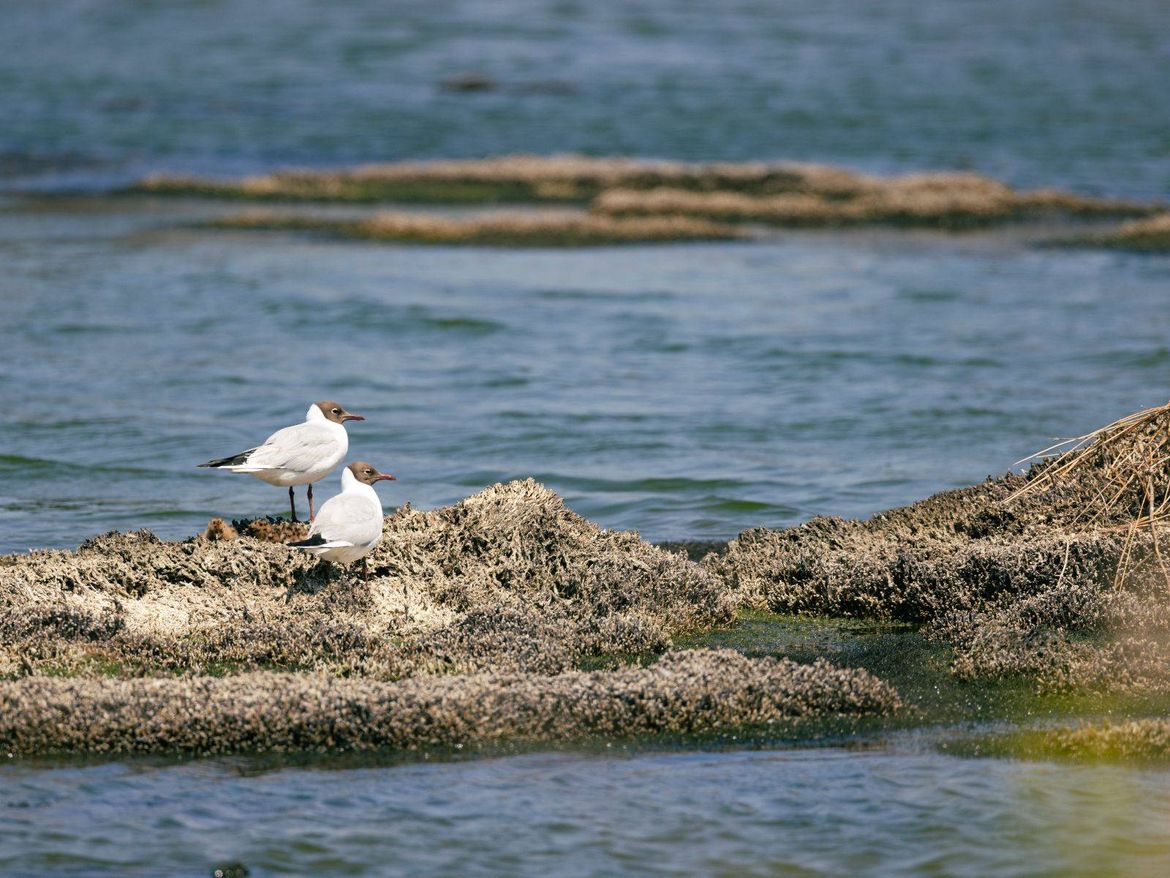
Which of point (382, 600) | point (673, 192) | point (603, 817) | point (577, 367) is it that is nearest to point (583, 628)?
point (382, 600)

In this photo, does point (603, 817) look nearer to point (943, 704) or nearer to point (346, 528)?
point (943, 704)

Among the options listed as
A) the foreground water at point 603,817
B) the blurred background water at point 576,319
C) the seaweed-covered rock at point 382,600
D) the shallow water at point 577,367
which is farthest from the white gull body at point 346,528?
the blurred background water at point 576,319

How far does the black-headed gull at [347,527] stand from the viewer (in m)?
9.87

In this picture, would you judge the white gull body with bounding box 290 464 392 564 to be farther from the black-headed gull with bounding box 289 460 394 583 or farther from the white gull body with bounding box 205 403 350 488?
the white gull body with bounding box 205 403 350 488

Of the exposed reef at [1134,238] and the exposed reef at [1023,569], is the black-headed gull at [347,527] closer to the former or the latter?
the exposed reef at [1023,569]

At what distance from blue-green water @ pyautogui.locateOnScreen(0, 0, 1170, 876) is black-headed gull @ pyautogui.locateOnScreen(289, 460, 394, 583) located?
77.2 inches

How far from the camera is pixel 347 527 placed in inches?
391

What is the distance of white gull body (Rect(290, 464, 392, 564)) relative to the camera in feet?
32.3

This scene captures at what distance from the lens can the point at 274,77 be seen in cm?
6425

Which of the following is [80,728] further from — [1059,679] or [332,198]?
[332,198]

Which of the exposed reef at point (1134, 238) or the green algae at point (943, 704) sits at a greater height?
the exposed reef at point (1134, 238)

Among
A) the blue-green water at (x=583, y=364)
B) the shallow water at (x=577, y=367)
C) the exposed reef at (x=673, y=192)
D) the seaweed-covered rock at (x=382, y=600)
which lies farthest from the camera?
the exposed reef at (x=673, y=192)

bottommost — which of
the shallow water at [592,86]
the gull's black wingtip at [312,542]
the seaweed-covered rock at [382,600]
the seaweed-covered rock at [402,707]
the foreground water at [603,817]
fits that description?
the foreground water at [603,817]

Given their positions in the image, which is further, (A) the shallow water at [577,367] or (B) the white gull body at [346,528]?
(A) the shallow water at [577,367]
